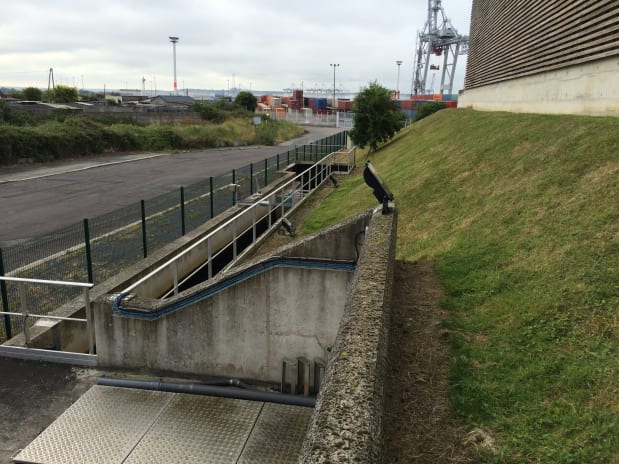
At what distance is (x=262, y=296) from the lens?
7.41m

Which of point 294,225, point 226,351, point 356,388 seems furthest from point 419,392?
point 294,225

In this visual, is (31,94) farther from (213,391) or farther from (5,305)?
(213,391)

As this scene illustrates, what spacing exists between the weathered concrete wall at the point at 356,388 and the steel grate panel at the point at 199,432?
2.75 meters

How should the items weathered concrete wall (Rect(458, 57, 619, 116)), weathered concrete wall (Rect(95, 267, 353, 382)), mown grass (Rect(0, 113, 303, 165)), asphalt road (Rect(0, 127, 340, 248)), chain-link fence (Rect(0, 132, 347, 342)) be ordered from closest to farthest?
weathered concrete wall (Rect(95, 267, 353, 382)) < chain-link fence (Rect(0, 132, 347, 342)) < weathered concrete wall (Rect(458, 57, 619, 116)) < asphalt road (Rect(0, 127, 340, 248)) < mown grass (Rect(0, 113, 303, 165))

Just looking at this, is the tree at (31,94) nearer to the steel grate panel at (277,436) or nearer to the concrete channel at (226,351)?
the concrete channel at (226,351)

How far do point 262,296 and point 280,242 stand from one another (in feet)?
23.0

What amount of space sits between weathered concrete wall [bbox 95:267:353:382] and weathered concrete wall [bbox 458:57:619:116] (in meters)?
8.24

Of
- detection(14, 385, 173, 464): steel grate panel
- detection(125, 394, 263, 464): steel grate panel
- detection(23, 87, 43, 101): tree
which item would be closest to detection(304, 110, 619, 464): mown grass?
detection(125, 394, 263, 464): steel grate panel

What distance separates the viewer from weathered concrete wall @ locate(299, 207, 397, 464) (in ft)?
8.30

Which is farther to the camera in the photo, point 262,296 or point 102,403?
point 262,296

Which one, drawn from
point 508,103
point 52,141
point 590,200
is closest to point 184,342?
point 590,200

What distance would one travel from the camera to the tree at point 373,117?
1213 inches

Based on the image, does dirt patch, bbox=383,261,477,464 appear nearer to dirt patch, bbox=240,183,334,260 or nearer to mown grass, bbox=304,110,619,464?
mown grass, bbox=304,110,619,464

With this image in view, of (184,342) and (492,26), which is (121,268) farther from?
(492,26)
